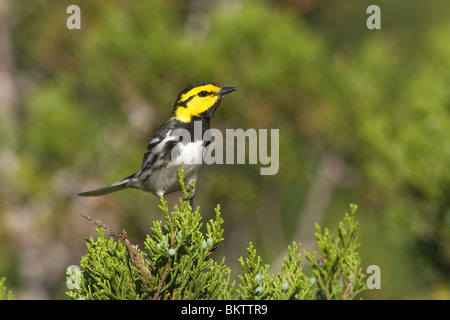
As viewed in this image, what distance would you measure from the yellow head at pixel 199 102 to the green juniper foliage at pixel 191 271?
146 centimetres

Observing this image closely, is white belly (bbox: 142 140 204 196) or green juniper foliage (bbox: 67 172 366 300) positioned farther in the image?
white belly (bbox: 142 140 204 196)

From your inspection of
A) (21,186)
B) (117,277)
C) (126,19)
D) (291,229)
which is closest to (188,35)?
(126,19)

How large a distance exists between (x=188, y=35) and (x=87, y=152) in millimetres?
1129

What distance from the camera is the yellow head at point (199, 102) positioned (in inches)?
131

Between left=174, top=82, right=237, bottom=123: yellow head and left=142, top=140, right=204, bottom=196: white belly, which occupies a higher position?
left=174, top=82, right=237, bottom=123: yellow head

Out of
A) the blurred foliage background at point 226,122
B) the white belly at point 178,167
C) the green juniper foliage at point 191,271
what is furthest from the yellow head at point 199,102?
the green juniper foliage at point 191,271

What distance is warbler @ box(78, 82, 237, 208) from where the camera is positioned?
3.16m

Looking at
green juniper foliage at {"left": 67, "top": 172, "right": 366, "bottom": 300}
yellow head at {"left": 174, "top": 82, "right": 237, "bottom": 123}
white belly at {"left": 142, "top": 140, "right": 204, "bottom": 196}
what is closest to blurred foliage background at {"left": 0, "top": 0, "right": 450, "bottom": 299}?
yellow head at {"left": 174, "top": 82, "right": 237, "bottom": 123}

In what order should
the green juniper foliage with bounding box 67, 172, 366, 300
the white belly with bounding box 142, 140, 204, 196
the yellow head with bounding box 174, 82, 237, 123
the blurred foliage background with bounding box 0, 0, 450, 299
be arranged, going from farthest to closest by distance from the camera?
the blurred foliage background with bounding box 0, 0, 450, 299
the yellow head with bounding box 174, 82, 237, 123
the white belly with bounding box 142, 140, 204, 196
the green juniper foliage with bounding box 67, 172, 366, 300

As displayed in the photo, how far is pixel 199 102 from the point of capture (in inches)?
133

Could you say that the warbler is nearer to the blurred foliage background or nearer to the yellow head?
the yellow head

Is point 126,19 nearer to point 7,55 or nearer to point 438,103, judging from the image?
point 7,55

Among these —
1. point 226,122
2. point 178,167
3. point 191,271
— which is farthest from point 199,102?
point 191,271
